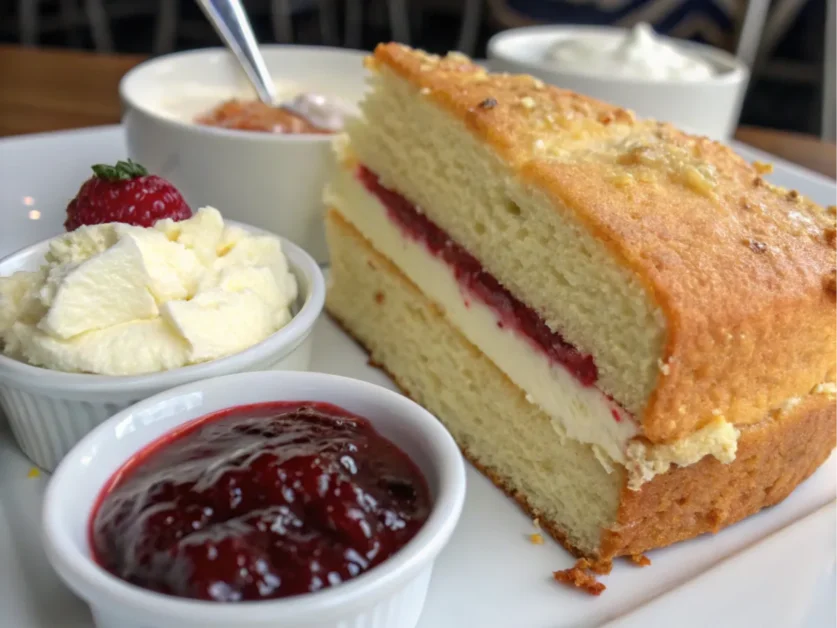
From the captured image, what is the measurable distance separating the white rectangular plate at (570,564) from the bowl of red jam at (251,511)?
22 cm

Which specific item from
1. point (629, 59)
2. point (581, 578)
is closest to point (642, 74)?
point (629, 59)

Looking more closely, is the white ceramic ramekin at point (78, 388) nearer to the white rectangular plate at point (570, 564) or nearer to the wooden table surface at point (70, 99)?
the white rectangular plate at point (570, 564)

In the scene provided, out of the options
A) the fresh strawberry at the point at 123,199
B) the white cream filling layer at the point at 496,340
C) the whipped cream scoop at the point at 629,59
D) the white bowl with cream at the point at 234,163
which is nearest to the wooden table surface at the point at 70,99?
the whipped cream scoop at the point at 629,59

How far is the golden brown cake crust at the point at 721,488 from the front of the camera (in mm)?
1692

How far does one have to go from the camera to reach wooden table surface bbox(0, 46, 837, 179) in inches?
151

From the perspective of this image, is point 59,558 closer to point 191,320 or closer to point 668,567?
point 191,320

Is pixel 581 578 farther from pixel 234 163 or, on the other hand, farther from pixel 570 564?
pixel 234 163

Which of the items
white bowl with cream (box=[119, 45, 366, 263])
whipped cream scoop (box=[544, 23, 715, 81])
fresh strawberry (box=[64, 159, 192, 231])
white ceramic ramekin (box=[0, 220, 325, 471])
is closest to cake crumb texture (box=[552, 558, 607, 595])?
white ceramic ramekin (box=[0, 220, 325, 471])

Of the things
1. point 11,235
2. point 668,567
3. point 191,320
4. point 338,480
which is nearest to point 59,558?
point 338,480

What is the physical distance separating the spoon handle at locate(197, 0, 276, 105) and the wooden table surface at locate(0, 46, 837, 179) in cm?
103

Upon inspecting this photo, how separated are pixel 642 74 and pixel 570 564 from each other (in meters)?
2.32

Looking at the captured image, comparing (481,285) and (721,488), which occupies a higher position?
(481,285)

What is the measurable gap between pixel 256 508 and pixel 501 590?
0.61m

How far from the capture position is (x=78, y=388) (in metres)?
1.67
